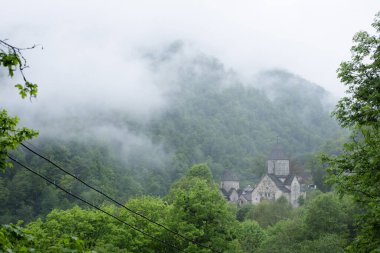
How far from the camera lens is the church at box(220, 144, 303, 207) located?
118 metres

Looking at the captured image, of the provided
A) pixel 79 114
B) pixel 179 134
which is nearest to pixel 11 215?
pixel 79 114

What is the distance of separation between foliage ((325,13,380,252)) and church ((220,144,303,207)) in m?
96.5

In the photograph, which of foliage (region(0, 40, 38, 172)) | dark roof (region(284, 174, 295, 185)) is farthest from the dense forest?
dark roof (region(284, 174, 295, 185))

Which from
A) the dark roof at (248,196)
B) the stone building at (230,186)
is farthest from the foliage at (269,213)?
the stone building at (230,186)

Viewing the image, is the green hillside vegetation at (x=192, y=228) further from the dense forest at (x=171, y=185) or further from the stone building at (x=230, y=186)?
the stone building at (x=230, y=186)

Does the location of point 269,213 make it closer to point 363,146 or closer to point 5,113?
point 363,146

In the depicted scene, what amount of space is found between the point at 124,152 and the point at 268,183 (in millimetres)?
46467

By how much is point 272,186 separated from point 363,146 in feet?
341

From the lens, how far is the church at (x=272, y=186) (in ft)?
387

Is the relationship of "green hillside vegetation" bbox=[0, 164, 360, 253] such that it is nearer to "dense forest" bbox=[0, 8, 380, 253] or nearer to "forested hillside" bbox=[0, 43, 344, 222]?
"dense forest" bbox=[0, 8, 380, 253]

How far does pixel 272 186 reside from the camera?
118 metres

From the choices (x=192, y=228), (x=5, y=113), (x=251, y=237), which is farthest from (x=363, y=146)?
(x=251, y=237)

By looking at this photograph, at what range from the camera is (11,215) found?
298 ft

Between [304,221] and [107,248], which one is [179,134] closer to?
[304,221]
